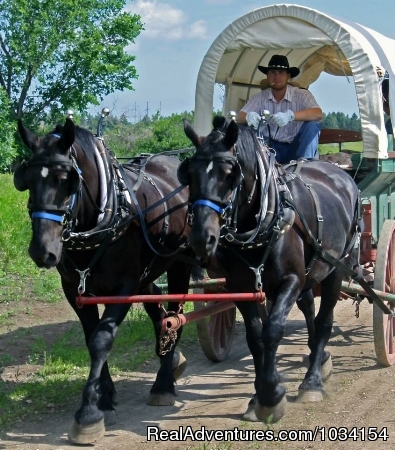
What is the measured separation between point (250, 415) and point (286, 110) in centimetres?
273

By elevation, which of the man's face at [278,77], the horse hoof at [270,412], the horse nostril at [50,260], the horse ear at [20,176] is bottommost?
the horse hoof at [270,412]

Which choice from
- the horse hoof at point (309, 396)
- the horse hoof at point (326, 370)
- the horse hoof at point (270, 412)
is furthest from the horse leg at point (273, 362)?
the horse hoof at point (326, 370)

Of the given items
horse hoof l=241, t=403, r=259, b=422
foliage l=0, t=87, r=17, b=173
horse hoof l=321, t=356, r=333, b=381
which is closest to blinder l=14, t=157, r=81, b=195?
horse hoof l=241, t=403, r=259, b=422

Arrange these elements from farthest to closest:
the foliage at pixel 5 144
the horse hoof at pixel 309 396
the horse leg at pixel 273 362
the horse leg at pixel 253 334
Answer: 1. the foliage at pixel 5 144
2. the horse hoof at pixel 309 396
3. the horse leg at pixel 253 334
4. the horse leg at pixel 273 362

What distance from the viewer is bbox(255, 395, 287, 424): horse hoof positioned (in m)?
4.70

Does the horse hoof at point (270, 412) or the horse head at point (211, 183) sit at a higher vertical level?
the horse head at point (211, 183)

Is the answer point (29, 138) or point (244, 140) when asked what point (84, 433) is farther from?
point (244, 140)

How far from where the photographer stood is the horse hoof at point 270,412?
4.70 m

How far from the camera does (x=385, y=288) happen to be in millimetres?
6398

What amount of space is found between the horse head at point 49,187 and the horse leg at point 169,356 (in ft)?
4.69

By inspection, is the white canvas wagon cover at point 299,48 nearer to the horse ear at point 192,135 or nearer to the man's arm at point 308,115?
the man's arm at point 308,115

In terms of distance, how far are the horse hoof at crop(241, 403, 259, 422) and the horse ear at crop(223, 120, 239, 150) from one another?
5.63ft

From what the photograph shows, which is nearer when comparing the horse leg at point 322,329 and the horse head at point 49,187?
the horse head at point 49,187

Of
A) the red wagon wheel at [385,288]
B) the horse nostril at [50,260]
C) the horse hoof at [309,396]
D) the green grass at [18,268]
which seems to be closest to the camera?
the horse nostril at [50,260]
